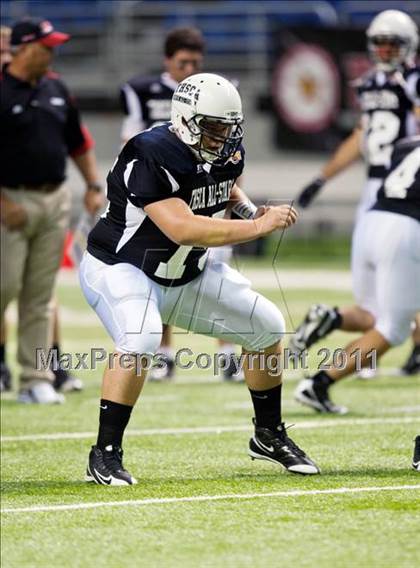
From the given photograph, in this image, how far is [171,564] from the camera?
11.7 feet

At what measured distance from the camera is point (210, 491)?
14.9ft

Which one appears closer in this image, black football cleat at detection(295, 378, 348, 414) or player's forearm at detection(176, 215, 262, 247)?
player's forearm at detection(176, 215, 262, 247)

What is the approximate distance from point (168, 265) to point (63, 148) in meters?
2.47

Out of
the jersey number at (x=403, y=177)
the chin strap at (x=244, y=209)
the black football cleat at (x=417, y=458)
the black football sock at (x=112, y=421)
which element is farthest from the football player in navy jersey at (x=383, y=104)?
the black football sock at (x=112, y=421)

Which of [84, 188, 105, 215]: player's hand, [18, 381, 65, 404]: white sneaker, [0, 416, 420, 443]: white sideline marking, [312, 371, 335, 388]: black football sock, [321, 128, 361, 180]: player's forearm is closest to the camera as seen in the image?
[0, 416, 420, 443]: white sideline marking

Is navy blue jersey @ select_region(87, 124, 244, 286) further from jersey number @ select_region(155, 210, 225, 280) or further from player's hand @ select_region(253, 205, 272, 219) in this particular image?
player's hand @ select_region(253, 205, 272, 219)

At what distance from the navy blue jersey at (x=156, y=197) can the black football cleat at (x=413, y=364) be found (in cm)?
346

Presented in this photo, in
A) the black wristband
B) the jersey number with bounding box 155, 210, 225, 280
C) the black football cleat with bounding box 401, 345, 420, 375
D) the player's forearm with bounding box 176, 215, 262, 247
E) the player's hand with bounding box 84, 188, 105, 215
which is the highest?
the player's forearm with bounding box 176, 215, 262, 247

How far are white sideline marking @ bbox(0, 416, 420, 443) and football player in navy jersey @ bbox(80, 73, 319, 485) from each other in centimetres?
104

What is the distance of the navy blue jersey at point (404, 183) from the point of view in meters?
6.14

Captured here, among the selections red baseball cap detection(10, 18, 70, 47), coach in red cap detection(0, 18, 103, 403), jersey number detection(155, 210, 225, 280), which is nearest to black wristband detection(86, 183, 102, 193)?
coach in red cap detection(0, 18, 103, 403)

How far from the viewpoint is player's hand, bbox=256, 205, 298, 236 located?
14.8 feet

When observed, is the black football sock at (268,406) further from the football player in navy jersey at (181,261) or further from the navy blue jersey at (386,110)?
the navy blue jersey at (386,110)

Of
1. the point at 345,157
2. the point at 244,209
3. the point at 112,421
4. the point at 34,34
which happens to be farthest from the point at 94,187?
the point at 112,421
